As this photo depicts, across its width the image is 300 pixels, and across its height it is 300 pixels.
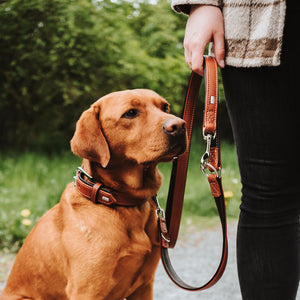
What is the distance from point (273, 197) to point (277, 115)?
30 cm

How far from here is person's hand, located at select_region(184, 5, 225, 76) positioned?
161 cm

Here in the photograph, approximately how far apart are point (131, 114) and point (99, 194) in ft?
1.48

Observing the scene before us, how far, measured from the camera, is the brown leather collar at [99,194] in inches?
81.3

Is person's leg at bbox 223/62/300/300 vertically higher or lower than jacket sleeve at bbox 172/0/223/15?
lower

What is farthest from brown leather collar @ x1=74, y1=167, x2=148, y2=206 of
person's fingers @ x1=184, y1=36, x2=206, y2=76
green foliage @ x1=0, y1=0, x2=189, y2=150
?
green foliage @ x1=0, y1=0, x2=189, y2=150

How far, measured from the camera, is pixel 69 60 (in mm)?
5672

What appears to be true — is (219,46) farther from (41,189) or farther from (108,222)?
(41,189)

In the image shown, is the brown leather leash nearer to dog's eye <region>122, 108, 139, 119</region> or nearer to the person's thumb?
the person's thumb

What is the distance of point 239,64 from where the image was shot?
1.55 metres

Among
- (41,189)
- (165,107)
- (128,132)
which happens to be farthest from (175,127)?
(41,189)

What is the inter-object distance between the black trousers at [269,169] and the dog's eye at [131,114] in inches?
26.8

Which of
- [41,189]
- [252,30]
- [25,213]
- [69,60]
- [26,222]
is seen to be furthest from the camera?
[69,60]

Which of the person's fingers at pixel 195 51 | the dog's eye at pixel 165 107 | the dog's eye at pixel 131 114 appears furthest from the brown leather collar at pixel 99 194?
the person's fingers at pixel 195 51

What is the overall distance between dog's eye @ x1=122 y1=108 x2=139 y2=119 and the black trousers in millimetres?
681
